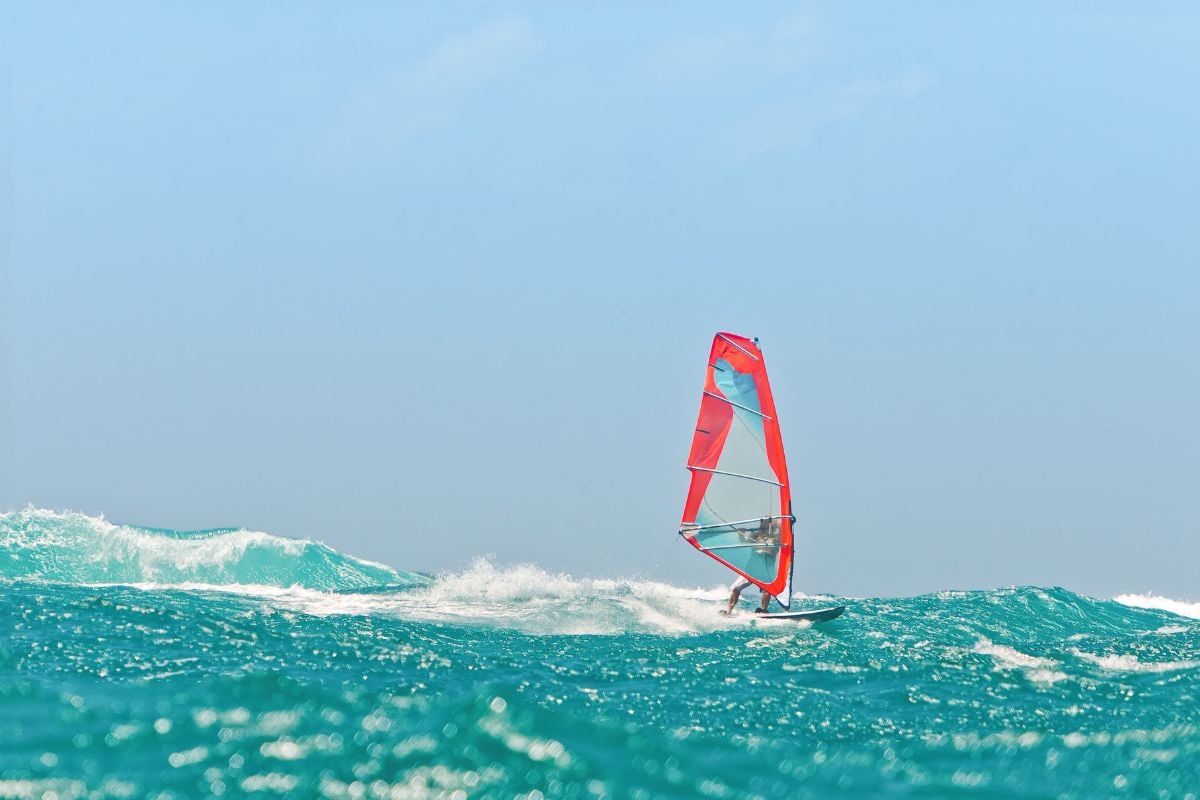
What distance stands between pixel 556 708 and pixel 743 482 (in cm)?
1235

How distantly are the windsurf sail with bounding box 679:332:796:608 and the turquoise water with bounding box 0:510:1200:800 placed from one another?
2.72m

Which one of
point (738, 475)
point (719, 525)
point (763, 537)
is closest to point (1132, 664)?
point (763, 537)

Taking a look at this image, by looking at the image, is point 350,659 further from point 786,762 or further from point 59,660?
point 786,762

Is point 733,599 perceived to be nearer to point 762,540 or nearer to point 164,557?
point 762,540

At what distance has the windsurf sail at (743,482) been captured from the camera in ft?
78.0

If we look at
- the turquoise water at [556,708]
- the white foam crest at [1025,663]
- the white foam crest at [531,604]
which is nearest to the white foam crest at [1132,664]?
the turquoise water at [556,708]

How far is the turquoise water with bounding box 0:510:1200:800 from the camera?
1023 cm

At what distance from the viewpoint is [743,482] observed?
941 inches

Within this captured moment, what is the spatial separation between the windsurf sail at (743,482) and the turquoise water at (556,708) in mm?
2716

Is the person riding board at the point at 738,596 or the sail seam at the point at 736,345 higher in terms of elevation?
the sail seam at the point at 736,345

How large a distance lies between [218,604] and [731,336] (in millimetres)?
12800

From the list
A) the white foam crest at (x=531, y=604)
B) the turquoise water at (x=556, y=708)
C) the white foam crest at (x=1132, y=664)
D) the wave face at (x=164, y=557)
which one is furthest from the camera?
the wave face at (x=164, y=557)

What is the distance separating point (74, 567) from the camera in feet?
129

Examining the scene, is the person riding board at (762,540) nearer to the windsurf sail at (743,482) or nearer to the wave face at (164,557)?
the windsurf sail at (743,482)
